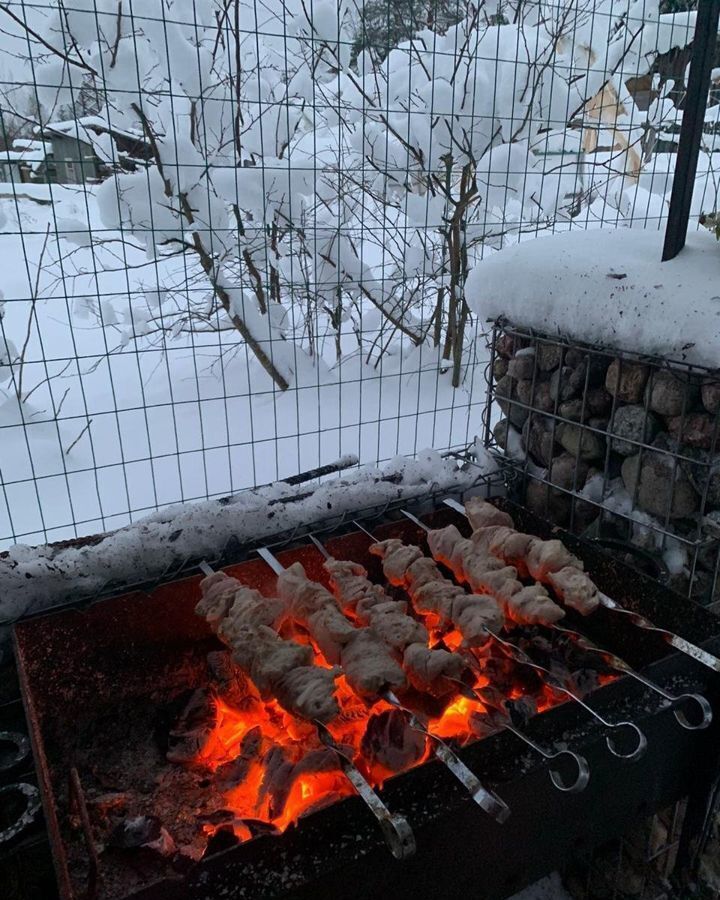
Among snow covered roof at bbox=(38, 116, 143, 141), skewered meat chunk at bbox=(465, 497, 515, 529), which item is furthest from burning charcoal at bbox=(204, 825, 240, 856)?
snow covered roof at bbox=(38, 116, 143, 141)

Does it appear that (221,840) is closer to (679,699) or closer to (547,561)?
(679,699)

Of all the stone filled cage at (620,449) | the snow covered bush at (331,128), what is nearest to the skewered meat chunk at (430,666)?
the stone filled cage at (620,449)

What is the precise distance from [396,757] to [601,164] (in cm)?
381

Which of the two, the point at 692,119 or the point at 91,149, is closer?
the point at 692,119

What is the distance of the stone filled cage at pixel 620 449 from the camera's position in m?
1.78

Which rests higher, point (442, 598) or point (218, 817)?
point (442, 598)

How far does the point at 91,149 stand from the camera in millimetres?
3033

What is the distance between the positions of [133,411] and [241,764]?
3350mm

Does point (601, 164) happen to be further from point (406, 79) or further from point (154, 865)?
point (154, 865)

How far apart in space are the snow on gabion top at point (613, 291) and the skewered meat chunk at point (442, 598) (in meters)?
0.84

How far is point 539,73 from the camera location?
11.5ft

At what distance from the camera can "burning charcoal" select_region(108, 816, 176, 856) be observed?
Result: 4.02 feet

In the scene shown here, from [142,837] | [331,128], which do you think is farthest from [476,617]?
[331,128]

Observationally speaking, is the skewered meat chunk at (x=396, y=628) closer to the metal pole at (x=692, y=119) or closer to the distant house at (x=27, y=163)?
the metal pole at (x=692, y=119)
